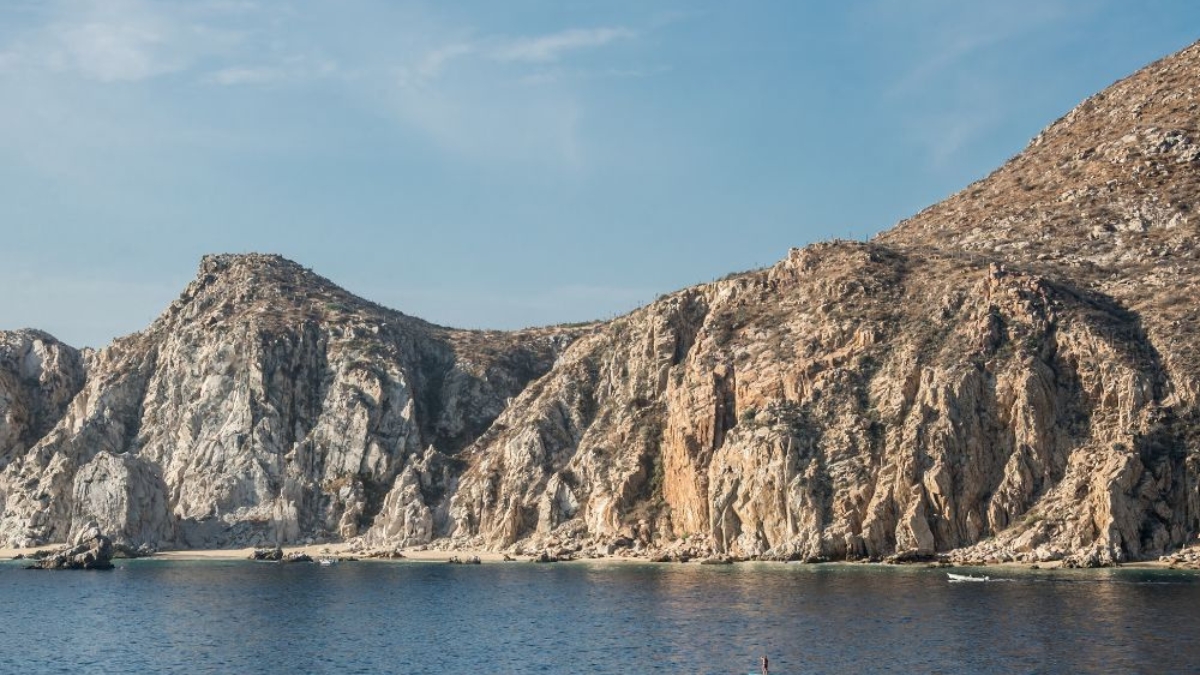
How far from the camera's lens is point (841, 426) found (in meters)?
136

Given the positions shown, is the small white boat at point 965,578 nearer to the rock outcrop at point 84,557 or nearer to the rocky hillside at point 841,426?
the rocky hillside at point 841,426

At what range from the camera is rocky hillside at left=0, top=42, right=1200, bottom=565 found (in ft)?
413

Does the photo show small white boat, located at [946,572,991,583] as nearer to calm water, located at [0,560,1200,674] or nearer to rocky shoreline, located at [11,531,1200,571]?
calm water, located at [0,560,1200,674]

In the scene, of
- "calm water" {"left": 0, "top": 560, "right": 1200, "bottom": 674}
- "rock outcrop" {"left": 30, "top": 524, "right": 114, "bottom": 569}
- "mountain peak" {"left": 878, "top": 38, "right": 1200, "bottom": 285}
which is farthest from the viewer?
"rock outcrop" {"left": 30, "top": 524, "right": 114, "bottom": 569}

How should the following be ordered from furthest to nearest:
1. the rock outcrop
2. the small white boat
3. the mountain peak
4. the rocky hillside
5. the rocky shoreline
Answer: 1. the rock outcrop
2. the mountain peak
3. the rocky hillside
4. the rocky shoreline
5. the small white boat

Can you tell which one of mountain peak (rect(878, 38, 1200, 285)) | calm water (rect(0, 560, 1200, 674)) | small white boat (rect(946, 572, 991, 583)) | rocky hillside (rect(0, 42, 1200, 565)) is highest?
mountain peak (rect(878, 38, 1200, 285))

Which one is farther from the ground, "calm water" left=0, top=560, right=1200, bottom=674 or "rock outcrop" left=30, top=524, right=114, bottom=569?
"rock outcrop" left=30, top=524, right=114, bottom=569

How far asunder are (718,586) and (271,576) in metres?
54.4

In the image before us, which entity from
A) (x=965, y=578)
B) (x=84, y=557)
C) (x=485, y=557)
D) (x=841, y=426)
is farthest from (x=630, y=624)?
(x=84, y=557)

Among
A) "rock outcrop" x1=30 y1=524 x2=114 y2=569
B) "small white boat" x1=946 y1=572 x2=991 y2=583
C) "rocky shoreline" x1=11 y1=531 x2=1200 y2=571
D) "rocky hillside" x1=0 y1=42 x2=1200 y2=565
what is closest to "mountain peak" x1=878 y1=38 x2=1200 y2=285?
"rocky hillside" x1=0 y1=42 x2=1200 y2=565

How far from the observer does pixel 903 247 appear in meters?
170

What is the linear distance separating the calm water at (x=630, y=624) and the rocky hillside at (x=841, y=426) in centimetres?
990

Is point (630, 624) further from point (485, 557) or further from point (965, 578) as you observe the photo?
point (485, 557)

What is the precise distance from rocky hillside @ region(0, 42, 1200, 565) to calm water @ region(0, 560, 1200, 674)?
→ 390 inches
